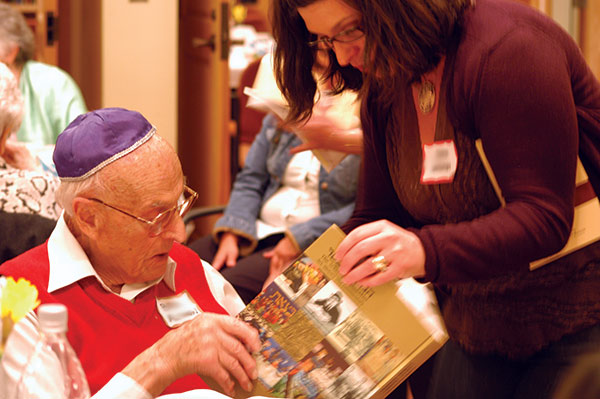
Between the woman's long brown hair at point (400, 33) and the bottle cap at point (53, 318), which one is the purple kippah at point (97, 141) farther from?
the bottle cap at point (53, 318)

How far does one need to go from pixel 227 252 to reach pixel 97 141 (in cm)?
164

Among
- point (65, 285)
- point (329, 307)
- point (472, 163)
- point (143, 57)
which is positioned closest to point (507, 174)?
point (472, 163)

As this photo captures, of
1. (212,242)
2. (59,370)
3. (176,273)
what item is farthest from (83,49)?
(59,370)

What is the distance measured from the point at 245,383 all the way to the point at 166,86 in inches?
197

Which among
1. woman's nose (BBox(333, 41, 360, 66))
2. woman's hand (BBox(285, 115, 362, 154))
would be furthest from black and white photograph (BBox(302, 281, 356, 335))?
woman's hand (BBox(285, 115, 362, 154))

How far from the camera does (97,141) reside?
4.79 ft

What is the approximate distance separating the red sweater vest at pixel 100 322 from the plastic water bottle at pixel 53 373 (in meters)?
0.15

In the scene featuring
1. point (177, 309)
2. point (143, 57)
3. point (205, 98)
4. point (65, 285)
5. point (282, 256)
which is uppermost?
point (65, 285)

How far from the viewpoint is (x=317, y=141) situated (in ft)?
7.68

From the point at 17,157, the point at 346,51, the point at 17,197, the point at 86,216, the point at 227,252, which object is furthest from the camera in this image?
the point at 227,252

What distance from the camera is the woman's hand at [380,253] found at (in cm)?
115

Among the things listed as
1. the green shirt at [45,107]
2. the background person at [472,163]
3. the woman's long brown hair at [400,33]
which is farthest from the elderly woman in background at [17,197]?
the green shirt at [45,107]

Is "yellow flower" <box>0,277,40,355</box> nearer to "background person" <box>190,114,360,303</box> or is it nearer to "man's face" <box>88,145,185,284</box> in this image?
"man's face" <box>88,145,185,284</box>

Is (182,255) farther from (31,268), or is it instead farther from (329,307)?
(329,307)
